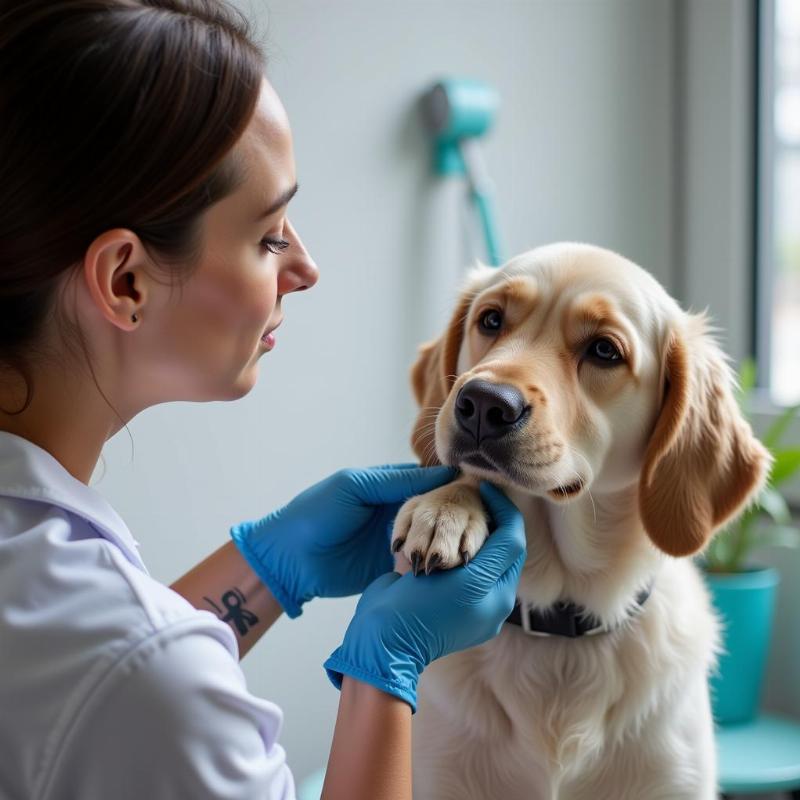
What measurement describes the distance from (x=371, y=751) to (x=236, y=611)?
1.43 feet

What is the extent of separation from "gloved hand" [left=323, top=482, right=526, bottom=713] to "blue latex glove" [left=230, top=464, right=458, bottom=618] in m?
0.20

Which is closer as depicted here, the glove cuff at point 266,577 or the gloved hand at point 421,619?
the gloved hand at point 421,619

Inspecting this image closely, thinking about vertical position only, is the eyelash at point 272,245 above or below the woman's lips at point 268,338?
above

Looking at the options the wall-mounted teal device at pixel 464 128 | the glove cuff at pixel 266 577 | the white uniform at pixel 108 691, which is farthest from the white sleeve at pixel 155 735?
the wall-mounted teal device at pixel 464 128

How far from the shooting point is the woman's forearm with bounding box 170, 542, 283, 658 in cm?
130

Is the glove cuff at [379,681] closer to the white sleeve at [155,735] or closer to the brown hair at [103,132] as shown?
the white sleeve at [155,735]

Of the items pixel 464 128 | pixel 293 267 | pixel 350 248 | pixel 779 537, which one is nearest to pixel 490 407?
pixel 293 267

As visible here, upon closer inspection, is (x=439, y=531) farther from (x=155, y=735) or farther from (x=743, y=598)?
(x=743, y=598)

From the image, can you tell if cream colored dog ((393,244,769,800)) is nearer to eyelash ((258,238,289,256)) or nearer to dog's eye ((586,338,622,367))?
dog's eye ((586,338,622,367))

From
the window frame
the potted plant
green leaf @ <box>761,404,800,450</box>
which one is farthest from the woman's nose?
the window frame

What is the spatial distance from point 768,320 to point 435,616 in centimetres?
172

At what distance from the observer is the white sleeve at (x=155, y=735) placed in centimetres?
77

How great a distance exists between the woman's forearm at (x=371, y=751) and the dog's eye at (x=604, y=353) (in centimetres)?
48

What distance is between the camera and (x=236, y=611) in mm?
1306
